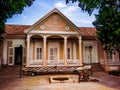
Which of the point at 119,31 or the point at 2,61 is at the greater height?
the point at 119,31

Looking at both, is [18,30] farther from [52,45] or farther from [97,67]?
[97,67]

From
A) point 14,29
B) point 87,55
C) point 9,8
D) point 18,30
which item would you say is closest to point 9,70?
point 18,30

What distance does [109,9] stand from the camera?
499 inches

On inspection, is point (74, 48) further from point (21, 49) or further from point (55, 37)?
point (21, 49)

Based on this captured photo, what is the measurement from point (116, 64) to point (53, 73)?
24.7ft

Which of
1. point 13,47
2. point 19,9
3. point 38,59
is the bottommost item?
point 38,59

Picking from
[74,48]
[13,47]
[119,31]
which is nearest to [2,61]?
[13,47]

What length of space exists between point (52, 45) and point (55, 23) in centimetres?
296

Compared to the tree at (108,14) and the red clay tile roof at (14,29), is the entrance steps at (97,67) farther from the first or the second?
the red clay tile roof at (14,29)

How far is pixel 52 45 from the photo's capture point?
2281 cm

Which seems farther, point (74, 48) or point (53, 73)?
point (74, 48)

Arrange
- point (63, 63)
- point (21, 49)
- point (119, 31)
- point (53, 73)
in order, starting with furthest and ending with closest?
point (21, 49)
point (63, 63)
point (53, 73)
point (119, 31)

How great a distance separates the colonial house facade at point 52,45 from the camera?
20.5m

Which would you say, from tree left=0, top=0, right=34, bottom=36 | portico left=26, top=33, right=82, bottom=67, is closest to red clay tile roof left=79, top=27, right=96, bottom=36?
portico left=26, top=33, right=82, bottom=67
